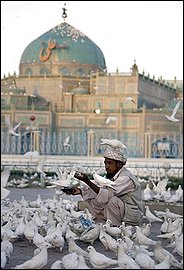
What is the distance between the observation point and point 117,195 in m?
4.91

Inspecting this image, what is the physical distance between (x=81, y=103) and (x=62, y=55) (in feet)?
14.0

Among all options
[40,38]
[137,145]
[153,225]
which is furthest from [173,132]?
[153,225]

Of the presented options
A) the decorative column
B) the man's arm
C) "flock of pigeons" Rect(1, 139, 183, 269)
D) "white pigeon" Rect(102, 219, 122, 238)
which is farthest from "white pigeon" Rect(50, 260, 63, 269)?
the decorative column

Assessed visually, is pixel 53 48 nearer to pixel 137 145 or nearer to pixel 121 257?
pixel 137 145

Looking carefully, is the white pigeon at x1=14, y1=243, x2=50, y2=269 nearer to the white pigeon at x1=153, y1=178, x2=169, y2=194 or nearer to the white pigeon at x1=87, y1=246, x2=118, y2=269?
the white pigeon at x1=87, y1=246, x2=118, y2=269

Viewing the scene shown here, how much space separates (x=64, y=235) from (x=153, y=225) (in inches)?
62.6

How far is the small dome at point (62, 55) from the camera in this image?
37625 mm

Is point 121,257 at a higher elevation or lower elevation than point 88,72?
lower

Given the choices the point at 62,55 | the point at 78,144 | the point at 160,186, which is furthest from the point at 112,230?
the point at 62,55

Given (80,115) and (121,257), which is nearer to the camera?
(121,257)

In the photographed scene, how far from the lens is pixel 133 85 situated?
34062 mm

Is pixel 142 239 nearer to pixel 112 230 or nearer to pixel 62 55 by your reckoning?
pixel 112 230

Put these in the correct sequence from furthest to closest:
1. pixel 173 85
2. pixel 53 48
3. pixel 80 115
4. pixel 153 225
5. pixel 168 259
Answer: pixel 173 85 → pixel 53 48 → pixel 80 115 → pixel 153 225 → pixel 168 259

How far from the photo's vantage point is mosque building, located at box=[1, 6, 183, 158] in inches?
1212
